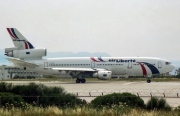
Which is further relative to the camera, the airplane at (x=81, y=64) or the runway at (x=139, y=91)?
the airplane at (x=81, y=64)

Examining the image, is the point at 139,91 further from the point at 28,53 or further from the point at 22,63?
the point at 28,53

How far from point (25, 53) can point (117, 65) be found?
48.5ft

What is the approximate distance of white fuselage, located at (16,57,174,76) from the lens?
A: 57656 mm

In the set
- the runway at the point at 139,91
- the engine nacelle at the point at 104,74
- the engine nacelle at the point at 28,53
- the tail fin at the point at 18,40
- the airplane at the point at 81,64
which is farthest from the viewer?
the tail fin at the point at 18,40

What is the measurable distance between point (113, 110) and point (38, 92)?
9.04 m

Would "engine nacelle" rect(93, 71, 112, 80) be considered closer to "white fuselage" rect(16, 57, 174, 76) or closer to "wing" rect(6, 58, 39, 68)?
"white fuselage" rect(16, 57, 174, 76)

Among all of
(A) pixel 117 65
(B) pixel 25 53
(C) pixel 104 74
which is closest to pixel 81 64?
(A) pixel 117 65

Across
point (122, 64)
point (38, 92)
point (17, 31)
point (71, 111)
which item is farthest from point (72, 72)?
point (71, 111)

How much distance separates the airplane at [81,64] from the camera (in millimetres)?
57612

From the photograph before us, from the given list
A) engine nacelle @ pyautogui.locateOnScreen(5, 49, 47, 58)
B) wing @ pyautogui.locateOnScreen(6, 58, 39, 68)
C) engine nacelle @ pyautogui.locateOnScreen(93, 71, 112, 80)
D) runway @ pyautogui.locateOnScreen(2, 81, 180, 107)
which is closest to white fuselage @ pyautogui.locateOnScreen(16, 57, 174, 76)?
wing @ pyautogui.locateOnScreen(6, 58, 39, 68)

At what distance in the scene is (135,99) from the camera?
825 inches

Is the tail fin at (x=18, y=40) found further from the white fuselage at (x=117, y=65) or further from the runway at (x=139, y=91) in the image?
the runway at (x=139, y=91)

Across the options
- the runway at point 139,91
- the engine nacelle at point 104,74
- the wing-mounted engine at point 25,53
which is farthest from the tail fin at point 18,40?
the runway at point 139,91

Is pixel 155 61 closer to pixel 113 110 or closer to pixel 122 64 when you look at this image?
pixel 122 64
